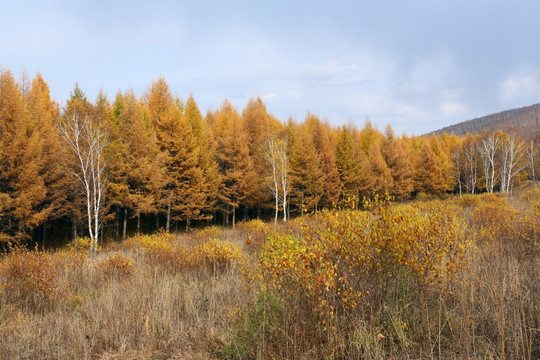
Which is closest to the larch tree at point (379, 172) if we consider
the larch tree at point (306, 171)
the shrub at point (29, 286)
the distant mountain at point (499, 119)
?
the larch tree at point (306, 171)

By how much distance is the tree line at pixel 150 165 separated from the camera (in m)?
14.9

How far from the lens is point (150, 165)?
18.0 metres

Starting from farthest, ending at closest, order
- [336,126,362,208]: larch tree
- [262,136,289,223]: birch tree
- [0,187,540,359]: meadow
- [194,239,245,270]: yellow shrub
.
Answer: [336,126,362,208]: larch tree, [262,136,289,223]: birch tree, [194,239,245,270]: yellow shrub, [0,187,540,359]: meadow

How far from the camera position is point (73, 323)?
13.3 feet

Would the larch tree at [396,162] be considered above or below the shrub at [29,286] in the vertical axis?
above

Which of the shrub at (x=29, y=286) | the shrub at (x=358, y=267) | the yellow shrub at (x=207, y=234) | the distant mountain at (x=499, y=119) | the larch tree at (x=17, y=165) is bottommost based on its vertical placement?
the yellow shrub at (x=207, y=234)

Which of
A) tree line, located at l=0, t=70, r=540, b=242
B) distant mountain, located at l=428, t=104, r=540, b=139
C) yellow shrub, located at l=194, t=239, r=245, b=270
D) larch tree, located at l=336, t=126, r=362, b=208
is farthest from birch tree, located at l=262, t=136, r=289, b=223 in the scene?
distant mountain, located at l=428, t=104, r=540, b=139

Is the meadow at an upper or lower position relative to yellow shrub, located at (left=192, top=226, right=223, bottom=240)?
upper

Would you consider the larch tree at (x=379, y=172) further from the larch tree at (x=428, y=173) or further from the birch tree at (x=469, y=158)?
the birch tree at (x=469, y=158)

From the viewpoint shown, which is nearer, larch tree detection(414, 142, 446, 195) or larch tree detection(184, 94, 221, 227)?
larch tree detection(184, 94, 221, 227)

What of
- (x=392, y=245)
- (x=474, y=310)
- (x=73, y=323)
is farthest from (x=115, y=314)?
(x=474, y=310)

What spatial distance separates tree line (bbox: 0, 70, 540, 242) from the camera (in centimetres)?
1495

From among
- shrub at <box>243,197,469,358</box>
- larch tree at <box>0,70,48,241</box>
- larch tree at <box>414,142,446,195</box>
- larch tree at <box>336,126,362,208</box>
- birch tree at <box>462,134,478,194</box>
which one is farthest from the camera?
birch tree at <box>462,134,478,194</box>

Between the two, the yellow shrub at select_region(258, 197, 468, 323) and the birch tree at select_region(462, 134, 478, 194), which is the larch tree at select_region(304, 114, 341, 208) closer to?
the yellow shrub at select_region(258, 197, 468, 323)
